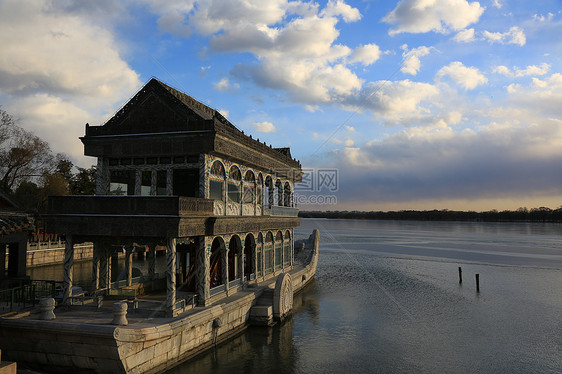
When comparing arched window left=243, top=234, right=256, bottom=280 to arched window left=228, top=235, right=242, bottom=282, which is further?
arched window left=243, top=234, right=256, bottom=280

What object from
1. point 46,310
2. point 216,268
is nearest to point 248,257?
point 216,268

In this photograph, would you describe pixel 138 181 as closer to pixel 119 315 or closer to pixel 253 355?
pixel 119 315

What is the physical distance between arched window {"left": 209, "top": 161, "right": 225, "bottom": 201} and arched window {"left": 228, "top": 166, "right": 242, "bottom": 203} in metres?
0.84

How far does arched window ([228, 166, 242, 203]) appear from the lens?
19844 mm

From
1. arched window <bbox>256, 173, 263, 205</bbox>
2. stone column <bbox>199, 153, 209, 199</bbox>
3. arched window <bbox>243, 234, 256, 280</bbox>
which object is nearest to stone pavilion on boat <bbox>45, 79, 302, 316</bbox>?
stone column <bbox>199, 153, 209, 199</bbox>

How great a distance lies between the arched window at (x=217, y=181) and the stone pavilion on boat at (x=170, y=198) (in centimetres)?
5

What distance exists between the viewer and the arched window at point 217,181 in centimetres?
1781

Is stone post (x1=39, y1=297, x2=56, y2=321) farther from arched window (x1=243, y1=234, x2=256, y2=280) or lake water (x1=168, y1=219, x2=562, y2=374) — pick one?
arched window (x1=243, y1=234, x2=256, y2=280)

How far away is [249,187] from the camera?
22453mm

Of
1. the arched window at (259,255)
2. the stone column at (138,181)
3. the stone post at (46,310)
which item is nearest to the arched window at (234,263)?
the arched window at (259,255)

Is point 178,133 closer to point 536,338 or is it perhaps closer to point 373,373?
point 373,373

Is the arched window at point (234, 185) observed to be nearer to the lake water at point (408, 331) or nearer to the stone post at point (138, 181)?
the stone post at point (138, 181)

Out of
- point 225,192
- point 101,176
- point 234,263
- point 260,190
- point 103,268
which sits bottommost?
point 234,263

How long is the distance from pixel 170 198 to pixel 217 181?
3.72m
